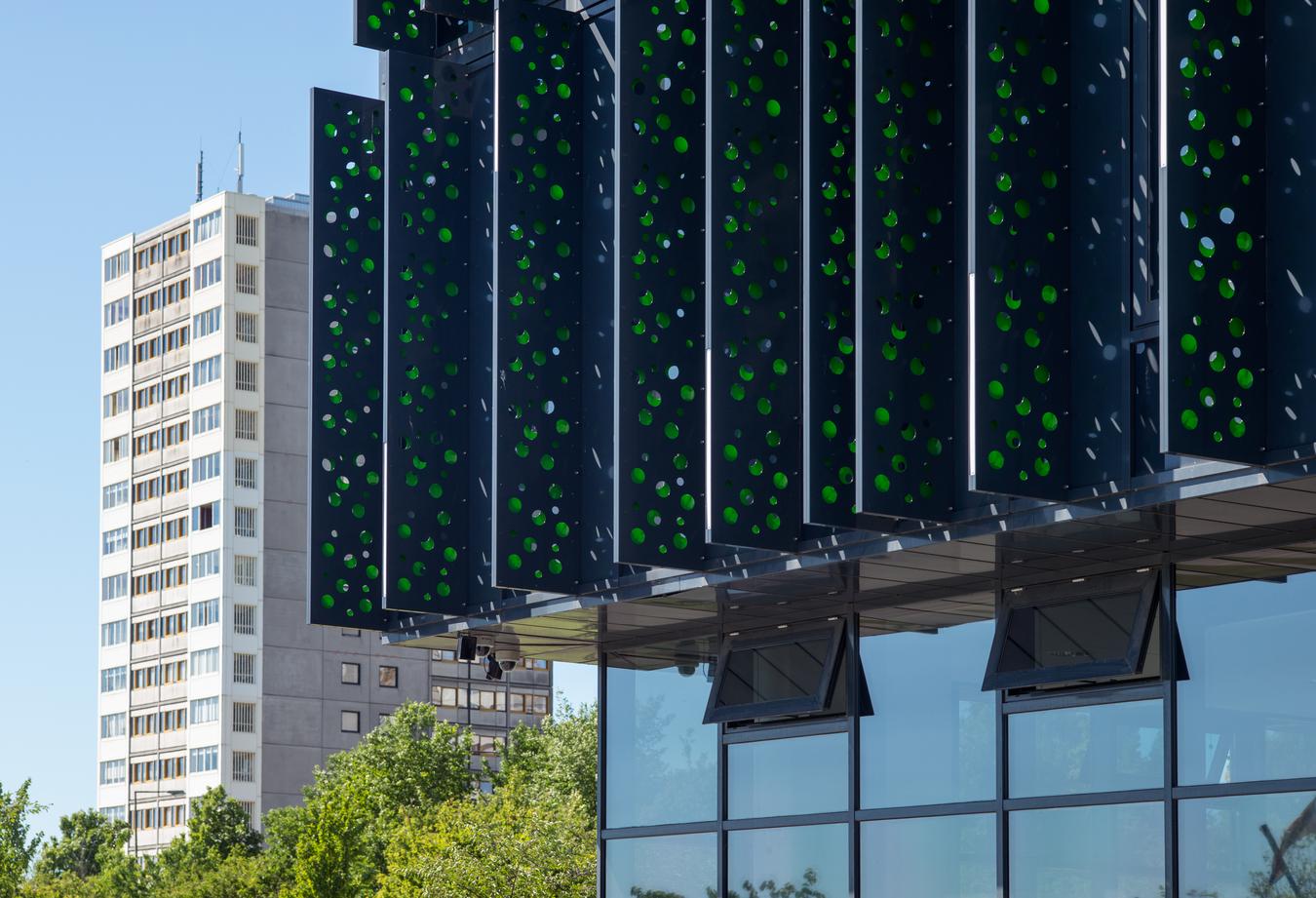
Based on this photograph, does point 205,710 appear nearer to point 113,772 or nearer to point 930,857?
point 113,772

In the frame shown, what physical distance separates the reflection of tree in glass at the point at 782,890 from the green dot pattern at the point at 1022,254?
17.9ft

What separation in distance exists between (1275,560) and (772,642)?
5.73 metres

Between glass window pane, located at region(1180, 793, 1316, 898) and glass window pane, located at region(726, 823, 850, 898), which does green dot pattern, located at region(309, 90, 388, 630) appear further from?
glass window pane, located at region(1180, 793, 1316, 898)

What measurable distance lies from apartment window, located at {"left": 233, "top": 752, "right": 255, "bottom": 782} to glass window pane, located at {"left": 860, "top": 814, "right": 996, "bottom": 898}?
92.7 metres

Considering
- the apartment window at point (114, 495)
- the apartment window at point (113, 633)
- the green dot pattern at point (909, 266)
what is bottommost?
the green dot pattern at point (909, 266)

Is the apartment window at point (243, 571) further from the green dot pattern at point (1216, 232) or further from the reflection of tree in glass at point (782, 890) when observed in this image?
the green dot pattern at point (1216, 232)

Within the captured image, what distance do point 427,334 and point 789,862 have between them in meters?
6.51

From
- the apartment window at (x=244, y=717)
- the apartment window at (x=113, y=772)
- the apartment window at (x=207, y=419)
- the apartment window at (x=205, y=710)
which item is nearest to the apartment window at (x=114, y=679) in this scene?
the apartment window at (x=113, y=772)

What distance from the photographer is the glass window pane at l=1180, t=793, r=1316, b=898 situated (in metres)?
14.4

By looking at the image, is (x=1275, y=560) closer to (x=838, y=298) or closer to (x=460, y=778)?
(x=838, y=298)

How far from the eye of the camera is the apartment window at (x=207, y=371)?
373 feet

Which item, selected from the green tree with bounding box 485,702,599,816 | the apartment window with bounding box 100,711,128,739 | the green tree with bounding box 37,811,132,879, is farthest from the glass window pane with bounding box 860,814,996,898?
the apartment window with bounding box 100,711,128,739

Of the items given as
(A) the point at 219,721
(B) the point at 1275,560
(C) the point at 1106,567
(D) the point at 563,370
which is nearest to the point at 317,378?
(D) the point at 563,370

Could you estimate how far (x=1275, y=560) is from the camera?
49.2ft
